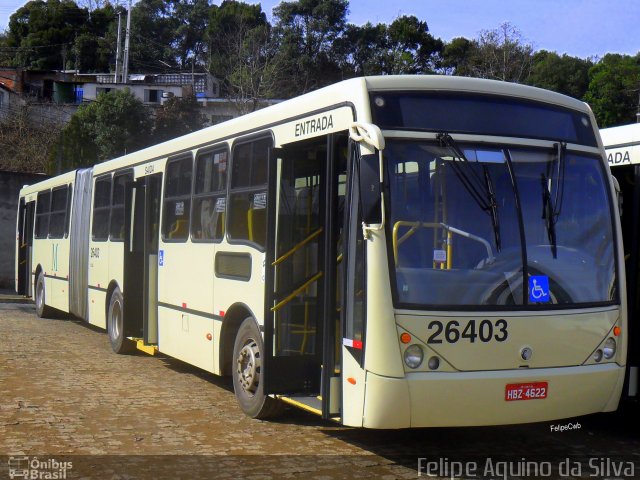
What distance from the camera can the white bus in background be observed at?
7.61 m

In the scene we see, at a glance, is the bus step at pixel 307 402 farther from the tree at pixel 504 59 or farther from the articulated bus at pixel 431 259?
the tree at pixel 504 59

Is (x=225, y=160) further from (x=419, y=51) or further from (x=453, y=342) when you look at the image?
(x=419, y=51)

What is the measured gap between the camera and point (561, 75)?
52.3m

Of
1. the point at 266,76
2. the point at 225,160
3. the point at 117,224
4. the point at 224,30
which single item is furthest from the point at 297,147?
the point at 224,30

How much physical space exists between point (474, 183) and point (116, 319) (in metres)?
8.10

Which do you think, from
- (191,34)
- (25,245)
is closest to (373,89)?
(25,245)

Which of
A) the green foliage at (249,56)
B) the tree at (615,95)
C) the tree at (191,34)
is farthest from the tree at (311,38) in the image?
the tree at (615,95)

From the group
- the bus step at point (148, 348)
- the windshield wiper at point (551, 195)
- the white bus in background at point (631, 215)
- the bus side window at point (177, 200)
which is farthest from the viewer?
the bus step at point (148, 348)

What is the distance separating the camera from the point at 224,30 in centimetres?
7256

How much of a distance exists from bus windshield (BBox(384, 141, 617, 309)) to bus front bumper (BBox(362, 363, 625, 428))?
1.73 ft

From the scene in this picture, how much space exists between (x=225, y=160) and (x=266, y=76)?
141 ft

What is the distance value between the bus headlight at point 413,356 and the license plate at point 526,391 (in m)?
0.70

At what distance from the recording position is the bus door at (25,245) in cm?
2027

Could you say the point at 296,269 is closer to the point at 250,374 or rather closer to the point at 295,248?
the point at 295,248
